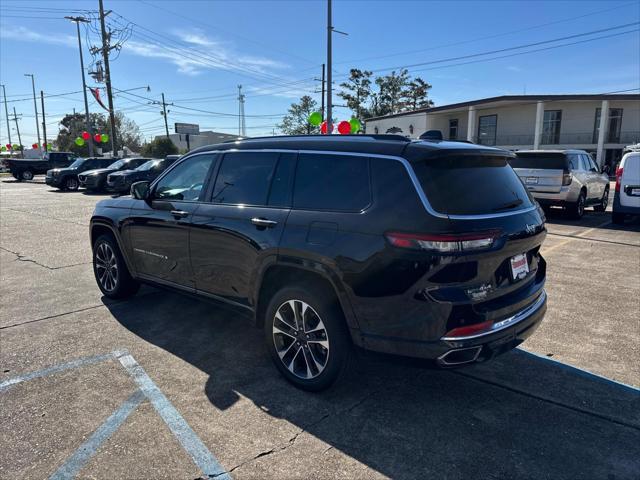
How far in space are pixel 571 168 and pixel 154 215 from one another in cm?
1061

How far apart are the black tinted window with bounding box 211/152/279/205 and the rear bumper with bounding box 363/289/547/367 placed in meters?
1.48

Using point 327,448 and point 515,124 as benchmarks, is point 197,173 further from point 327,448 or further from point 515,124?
point 515,124

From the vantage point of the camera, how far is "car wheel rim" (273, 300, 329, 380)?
324cm

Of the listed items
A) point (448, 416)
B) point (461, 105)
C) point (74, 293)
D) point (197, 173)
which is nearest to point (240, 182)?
point (197, 173)

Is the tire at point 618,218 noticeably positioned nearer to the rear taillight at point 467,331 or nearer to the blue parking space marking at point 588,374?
the blue parking space marking at point 588,374

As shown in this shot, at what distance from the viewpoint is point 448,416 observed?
3.07 m

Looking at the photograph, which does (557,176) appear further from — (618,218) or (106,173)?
(106,173)

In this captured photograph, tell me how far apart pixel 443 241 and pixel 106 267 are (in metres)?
4.41

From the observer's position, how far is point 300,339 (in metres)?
3.35

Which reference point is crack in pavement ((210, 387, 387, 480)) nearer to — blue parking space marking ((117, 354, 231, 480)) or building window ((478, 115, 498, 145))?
blue parking space marking ((117, 354, 231, 480))

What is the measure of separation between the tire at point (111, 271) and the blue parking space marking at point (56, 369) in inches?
57.2

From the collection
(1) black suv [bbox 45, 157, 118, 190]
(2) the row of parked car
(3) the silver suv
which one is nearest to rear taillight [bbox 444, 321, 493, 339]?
(3) the silver suv

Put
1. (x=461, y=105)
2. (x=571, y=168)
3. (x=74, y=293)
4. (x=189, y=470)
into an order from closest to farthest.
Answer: (x=189, y=470), (x=74, y=293), (x=571, y=168), (x=461, y=105)

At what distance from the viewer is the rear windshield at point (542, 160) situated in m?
11.4
